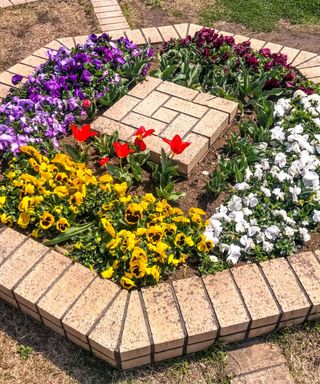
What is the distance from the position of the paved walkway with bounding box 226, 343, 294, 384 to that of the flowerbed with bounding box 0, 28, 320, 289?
0.50m

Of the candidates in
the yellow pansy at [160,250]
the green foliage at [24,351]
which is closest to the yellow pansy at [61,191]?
the yellow pansy at [160,250]

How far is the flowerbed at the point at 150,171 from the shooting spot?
253 centimetres

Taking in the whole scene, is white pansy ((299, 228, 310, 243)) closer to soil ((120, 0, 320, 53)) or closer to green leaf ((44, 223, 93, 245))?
green leaf ((44, 223, 93, 245))

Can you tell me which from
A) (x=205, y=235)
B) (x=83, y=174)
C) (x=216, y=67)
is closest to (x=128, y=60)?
(x=216, y=67)

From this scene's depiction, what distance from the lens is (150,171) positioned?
3.12 m

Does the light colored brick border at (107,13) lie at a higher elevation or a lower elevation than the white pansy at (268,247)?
higher

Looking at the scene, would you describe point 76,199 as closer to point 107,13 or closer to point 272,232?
point 272,232

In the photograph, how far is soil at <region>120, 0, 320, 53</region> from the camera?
4703mm

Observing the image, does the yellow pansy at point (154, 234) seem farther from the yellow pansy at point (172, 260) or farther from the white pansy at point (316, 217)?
the white pansy at point (316, 217)

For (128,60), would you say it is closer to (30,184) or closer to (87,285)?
(30,184)

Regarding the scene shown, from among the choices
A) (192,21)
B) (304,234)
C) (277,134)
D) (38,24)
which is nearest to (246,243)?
(304,234)

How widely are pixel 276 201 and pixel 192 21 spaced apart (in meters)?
3.00

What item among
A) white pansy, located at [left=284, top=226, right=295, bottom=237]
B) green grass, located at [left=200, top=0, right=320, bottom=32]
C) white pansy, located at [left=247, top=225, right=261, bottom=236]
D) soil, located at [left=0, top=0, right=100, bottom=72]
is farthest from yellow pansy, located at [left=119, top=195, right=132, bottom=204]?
green grass, located at [left=200, top=0, right=320, bottom=32]

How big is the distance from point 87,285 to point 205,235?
733 millimetres
